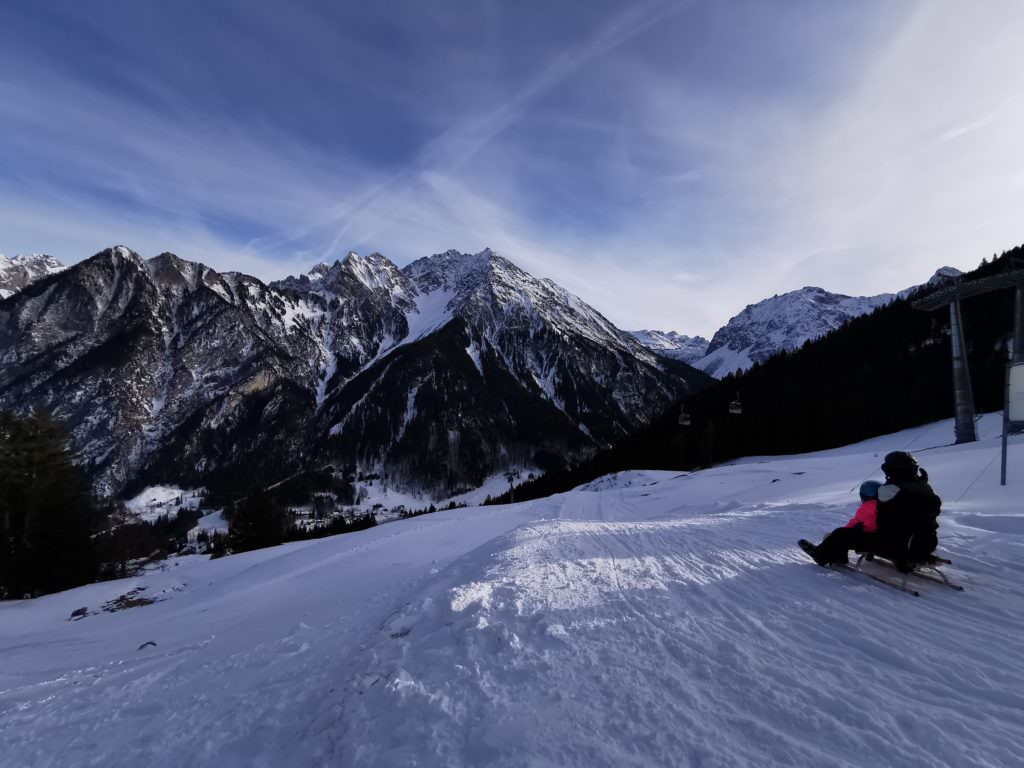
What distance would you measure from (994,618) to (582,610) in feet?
15.7

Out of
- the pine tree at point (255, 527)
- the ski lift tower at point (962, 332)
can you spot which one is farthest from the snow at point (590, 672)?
the pine tree at point (255, 527)

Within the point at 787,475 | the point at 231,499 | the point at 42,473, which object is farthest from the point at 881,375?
the point at 231,499

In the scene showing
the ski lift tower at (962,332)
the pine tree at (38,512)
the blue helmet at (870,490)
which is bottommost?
the pine tree at (38,512)

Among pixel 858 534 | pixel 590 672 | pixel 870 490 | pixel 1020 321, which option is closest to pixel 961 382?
pixel 1020 321

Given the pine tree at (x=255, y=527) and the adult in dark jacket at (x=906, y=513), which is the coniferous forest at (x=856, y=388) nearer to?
the pine tree at (x=255, y=527)

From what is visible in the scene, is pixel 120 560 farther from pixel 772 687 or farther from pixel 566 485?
pixel 566 485

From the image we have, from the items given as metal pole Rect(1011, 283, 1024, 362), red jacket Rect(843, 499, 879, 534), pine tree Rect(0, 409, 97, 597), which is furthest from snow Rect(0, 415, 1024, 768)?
pine tree Rect(0, 409, 97, 597)

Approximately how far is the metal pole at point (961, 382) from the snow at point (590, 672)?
20582 millimetres

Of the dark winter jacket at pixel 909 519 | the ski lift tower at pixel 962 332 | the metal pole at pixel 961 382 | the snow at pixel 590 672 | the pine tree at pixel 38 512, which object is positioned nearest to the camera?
the snow at pixel 590 672

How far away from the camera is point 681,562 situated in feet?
29.0

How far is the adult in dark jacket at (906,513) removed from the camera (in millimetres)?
6215

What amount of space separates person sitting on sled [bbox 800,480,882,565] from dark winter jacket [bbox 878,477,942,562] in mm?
157

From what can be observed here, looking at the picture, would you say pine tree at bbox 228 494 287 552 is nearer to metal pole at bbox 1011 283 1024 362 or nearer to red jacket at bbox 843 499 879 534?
red jacket at bbox 843 499 879 534

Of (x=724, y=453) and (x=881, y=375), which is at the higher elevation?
(x=881, y=375)
